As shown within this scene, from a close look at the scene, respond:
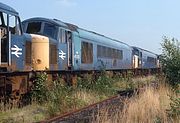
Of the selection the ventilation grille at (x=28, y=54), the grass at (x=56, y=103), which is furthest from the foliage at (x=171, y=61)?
the ventilation grille at (x=28, y=54)

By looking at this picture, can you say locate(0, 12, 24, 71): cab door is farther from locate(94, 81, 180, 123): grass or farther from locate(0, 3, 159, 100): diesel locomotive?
locate(94, 81, 180, 123): grass

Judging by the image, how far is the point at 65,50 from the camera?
18.8 metres

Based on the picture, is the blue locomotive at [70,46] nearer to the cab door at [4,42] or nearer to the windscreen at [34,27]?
the windscreen at [34,27]

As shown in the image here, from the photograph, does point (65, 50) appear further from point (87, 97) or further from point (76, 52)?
point (87, 97)

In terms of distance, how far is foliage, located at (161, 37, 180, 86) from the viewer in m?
18.7

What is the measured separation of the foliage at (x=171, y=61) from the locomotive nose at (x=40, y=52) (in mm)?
5530

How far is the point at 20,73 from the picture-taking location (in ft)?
46.2

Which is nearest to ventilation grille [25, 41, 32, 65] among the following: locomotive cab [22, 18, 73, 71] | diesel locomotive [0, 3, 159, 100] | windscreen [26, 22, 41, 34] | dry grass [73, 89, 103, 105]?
diesel locomotive [0, 3, 159, 100]

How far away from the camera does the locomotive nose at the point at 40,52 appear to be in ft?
51.0

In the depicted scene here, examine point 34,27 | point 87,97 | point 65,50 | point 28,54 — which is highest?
point 34,27

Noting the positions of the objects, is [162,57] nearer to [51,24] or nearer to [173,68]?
[173,68]

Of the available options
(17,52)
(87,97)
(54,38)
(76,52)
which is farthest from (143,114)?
(76,52)

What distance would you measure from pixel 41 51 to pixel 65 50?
299cm

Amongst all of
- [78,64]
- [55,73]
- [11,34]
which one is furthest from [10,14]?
[78,64]
